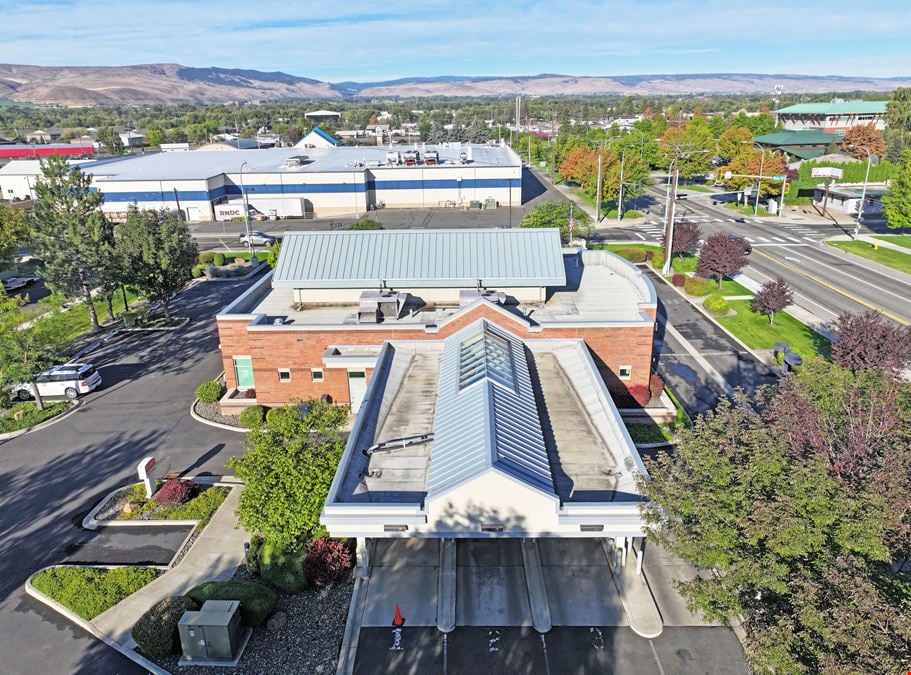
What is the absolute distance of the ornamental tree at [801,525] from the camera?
40.0 feet

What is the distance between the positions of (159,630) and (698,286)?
4453 cm

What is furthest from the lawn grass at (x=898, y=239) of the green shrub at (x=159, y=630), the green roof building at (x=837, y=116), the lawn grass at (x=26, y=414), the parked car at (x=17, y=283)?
the green roof building at (x=837, y=116)

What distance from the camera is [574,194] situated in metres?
103

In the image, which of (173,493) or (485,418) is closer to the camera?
(485,418)

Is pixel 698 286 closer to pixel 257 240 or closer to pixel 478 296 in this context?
pixel 478 296

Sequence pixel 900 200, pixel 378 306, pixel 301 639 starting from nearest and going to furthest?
pixel 301 639, pixel 378 306, pixel 900 200

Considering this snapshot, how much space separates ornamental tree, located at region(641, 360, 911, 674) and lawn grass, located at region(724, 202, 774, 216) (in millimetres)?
71680

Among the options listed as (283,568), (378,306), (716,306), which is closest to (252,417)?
(378,306)

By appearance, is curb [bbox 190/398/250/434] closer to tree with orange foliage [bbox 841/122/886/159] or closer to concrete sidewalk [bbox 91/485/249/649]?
concrete sidewalk [bbox 91/485/249/649]

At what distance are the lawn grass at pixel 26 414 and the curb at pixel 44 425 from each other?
159mm

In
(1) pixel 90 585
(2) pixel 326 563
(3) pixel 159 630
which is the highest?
(2) pixel 326 563

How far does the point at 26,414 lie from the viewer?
32.8m

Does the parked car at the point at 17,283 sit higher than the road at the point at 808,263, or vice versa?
the road at the point at 808,263

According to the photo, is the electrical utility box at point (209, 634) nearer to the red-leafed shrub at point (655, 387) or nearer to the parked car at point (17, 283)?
the red-leafed shrub at point (655, 387)
